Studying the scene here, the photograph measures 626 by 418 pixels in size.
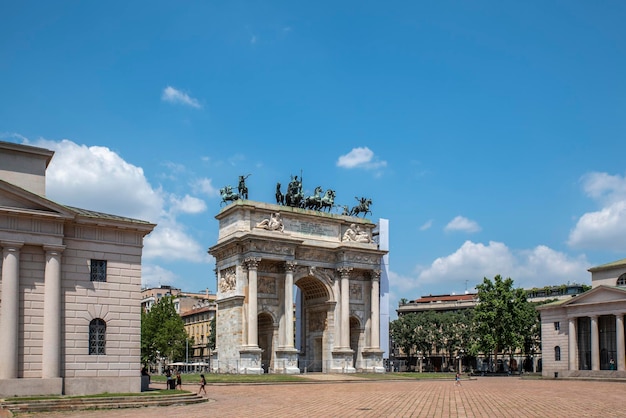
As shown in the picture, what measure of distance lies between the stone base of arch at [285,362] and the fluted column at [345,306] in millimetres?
6508

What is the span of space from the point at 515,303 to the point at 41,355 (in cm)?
6187

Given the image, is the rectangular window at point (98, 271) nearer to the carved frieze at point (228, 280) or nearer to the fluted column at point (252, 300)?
the fluted column at point (252, 300)

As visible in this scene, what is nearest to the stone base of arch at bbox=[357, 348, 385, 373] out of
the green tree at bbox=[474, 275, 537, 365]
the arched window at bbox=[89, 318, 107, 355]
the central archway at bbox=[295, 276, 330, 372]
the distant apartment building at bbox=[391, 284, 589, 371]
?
the central archway at bbox=[295, 276, 330, 372]

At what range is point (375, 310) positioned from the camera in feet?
260

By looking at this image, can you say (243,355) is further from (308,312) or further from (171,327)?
(171,327)

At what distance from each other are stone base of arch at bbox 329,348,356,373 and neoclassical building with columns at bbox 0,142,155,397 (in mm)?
40077

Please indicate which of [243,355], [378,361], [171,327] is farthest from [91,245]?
[171,327]

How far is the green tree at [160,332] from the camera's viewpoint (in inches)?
3428

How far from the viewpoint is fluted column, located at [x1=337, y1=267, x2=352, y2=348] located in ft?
245

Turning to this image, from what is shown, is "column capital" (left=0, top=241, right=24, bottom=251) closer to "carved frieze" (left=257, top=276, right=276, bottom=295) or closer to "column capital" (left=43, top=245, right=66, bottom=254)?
"column capital" (left=43, top=245, right=66, bottom=254)

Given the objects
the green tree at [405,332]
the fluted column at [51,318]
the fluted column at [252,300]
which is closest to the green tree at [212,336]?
the green tree at [405,332]

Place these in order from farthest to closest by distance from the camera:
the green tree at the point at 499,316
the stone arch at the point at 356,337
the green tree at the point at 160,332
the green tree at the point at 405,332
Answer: the green tree at the point at 405,332
the green tree at the point at 160,332
the green tree at the point at 499,316
the stone arch at the point at 356,337

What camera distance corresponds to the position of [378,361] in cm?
7806

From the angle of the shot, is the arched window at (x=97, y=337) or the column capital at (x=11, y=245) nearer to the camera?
the column capital at (x=11, y=245)
